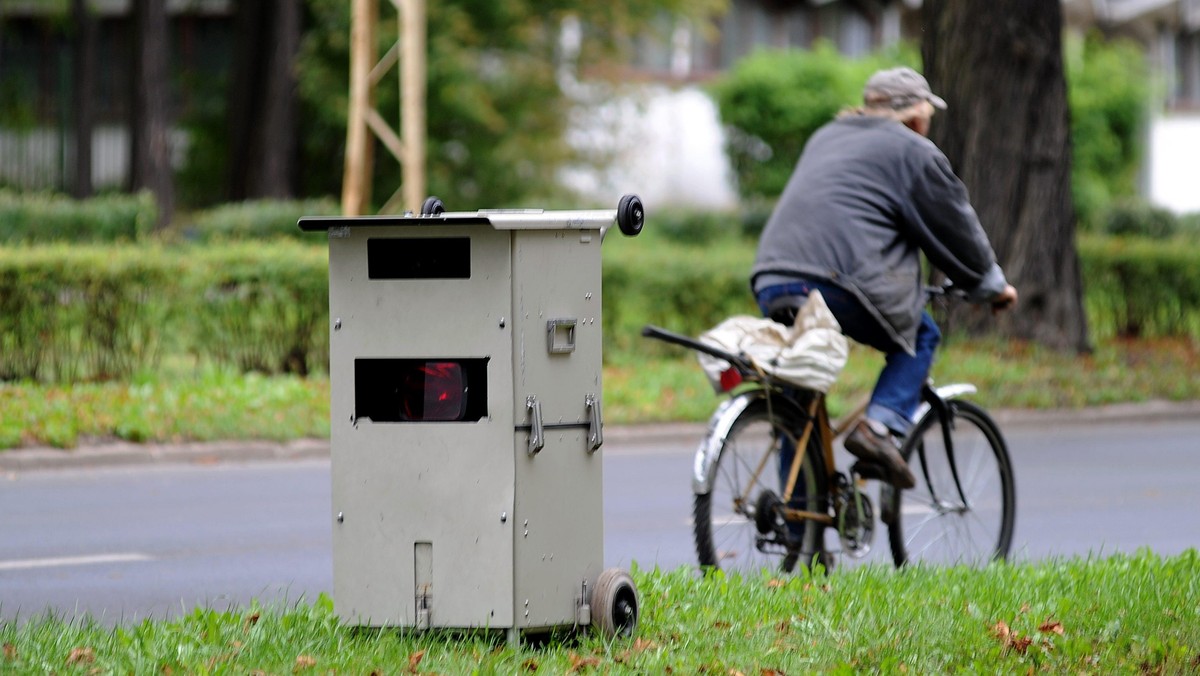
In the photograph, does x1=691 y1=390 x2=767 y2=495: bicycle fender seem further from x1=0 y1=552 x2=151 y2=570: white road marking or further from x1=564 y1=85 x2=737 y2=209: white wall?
x1=564 y1=85 x2=737 y2=209: white wall

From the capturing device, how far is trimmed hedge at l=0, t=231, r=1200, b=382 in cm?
1291

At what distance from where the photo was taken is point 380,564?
4.98 meters

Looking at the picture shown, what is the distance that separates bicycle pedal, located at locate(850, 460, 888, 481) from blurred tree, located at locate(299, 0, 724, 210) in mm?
18243

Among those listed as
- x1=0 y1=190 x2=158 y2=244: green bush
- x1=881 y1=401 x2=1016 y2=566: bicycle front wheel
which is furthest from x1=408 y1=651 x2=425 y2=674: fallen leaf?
x1=0 y1=190 x2=158 y2=244: green bush

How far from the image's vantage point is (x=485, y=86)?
997 inches

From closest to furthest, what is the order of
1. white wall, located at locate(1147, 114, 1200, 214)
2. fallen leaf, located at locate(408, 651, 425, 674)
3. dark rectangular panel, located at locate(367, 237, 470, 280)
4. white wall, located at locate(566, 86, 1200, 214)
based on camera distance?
fallen leaf, located at locate(408, 651, 425, 674)
dark rectangular panel, located at locate(367, 237, 470, 280)
white wall, located at locate(566, 86, 1200, 214)
white wall, located at locate(1147, 114, 1200, 214)

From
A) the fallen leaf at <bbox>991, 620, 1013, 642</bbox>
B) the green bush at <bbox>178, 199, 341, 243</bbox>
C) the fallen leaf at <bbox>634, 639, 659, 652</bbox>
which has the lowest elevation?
the fallen leaf at <bbox>991, 620, 1013, 642</bbox>

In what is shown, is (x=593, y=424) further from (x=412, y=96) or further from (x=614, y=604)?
(x=412, y=96)

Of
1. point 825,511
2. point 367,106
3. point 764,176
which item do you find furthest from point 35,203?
point 764,176

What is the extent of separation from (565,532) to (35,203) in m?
15.8

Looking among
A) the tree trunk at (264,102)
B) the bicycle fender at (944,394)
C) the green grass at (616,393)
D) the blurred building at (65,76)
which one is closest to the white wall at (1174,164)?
the blurred building at (65,76)

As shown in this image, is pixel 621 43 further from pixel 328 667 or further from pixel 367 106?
pixel 328 667

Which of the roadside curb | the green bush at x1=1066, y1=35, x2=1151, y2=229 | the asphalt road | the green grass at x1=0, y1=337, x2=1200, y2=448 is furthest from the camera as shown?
the green bush at x1=1066, y1=35, x2=1151, y2=229

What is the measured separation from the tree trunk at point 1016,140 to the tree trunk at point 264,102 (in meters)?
12.2
